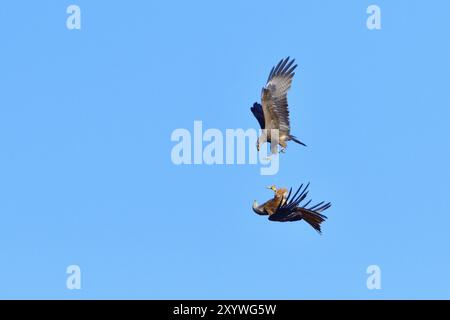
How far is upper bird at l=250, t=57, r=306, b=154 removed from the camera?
2261 centimetres

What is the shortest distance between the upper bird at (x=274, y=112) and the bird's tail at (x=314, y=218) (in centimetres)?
174

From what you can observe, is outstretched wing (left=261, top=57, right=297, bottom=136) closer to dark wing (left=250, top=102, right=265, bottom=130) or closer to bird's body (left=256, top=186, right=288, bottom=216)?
dark wing (left=250, top=102, right=265, bottom=130)

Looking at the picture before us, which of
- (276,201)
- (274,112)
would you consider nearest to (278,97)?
(274,112)

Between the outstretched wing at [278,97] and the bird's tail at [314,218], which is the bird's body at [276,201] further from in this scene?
the outstretched wing at [278,97]

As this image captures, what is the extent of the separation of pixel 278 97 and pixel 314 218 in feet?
9.41

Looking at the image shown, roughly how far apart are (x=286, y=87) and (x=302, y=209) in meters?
3.11

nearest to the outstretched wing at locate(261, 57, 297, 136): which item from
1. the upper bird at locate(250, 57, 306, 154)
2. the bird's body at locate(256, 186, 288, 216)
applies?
the upper bird at locate(250, 57, 306, 154)

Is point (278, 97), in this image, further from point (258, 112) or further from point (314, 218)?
point (314, 218)

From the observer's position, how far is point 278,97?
23.0 m

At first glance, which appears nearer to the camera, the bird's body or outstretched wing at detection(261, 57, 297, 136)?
the bird's body

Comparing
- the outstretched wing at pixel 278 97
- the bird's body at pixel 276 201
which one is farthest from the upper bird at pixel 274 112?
the bird's body at pixel 276 201
